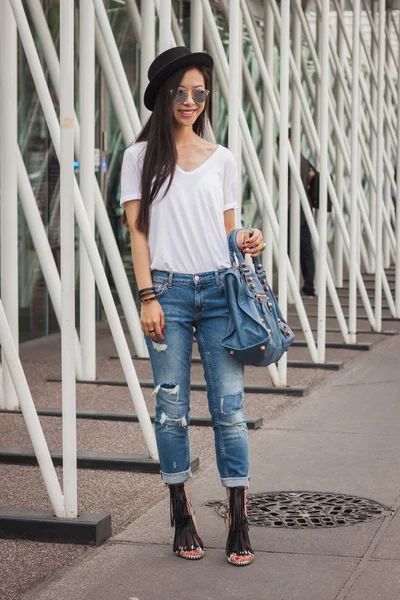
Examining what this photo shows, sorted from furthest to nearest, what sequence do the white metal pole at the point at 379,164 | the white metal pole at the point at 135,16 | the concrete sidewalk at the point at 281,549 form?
the white metal pole at the point at 379,164 → the white metal pole at the point at 135,16 → the concrete sidewalk at the point at 281,549

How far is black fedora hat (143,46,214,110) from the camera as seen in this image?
14.9 feet

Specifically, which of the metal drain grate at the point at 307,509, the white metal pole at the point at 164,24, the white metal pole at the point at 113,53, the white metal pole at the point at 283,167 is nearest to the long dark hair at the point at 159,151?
the metal drain grate at the point at 307,509

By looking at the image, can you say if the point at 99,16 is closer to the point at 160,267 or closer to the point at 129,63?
the point at 160,267

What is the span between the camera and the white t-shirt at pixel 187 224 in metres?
4.52

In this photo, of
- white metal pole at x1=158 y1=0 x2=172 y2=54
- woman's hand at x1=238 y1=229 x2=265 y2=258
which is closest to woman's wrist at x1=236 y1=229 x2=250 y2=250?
woman's hand at x1=238 y1=229 x2=265 y2=258

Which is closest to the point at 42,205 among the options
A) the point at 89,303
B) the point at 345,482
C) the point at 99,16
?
the point at 89,303

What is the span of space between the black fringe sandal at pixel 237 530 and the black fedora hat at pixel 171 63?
1.59 m

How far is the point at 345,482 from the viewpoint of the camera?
5922 millimetres

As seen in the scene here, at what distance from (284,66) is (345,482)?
3716mm

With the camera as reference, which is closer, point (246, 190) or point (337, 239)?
point (337, 239)

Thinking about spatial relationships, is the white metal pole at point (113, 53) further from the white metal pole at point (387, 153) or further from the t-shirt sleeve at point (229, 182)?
the white metal pole at point (387, 153)

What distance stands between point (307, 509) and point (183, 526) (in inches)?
38.2

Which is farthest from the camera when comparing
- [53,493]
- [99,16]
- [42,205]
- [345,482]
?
[42,205]

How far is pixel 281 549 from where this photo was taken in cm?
479
